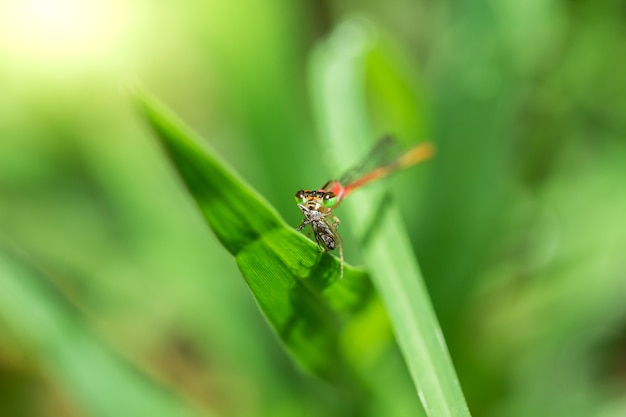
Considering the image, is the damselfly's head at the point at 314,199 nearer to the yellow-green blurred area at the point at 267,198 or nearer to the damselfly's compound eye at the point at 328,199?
the damselfly's compound eye at the point at 328,199

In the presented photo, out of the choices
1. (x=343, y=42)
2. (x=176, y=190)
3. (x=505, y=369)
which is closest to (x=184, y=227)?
(x=176, y=190)

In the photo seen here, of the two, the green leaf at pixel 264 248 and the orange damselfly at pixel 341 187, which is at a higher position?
the orange damselfly at pixel 341 187

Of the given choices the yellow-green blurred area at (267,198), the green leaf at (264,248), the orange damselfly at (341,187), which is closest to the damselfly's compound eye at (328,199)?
the orange damselfly at (341,187)

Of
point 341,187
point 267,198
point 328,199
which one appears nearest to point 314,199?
point 328,199

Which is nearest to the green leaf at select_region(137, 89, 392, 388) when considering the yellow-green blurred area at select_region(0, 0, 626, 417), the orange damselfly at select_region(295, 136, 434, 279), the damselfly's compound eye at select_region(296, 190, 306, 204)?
the orange damselfly at select_region(295, 136, 434, 279)

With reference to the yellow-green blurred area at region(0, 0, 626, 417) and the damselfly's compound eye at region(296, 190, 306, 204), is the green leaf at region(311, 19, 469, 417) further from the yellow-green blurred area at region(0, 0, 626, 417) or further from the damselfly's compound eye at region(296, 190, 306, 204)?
the damselfly's compound eye at region(296, 190, 306, 204)

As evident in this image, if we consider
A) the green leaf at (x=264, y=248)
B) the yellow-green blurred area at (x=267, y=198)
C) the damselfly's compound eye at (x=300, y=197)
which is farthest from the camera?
the yellow-green blurred area at (x=267, y=198)
